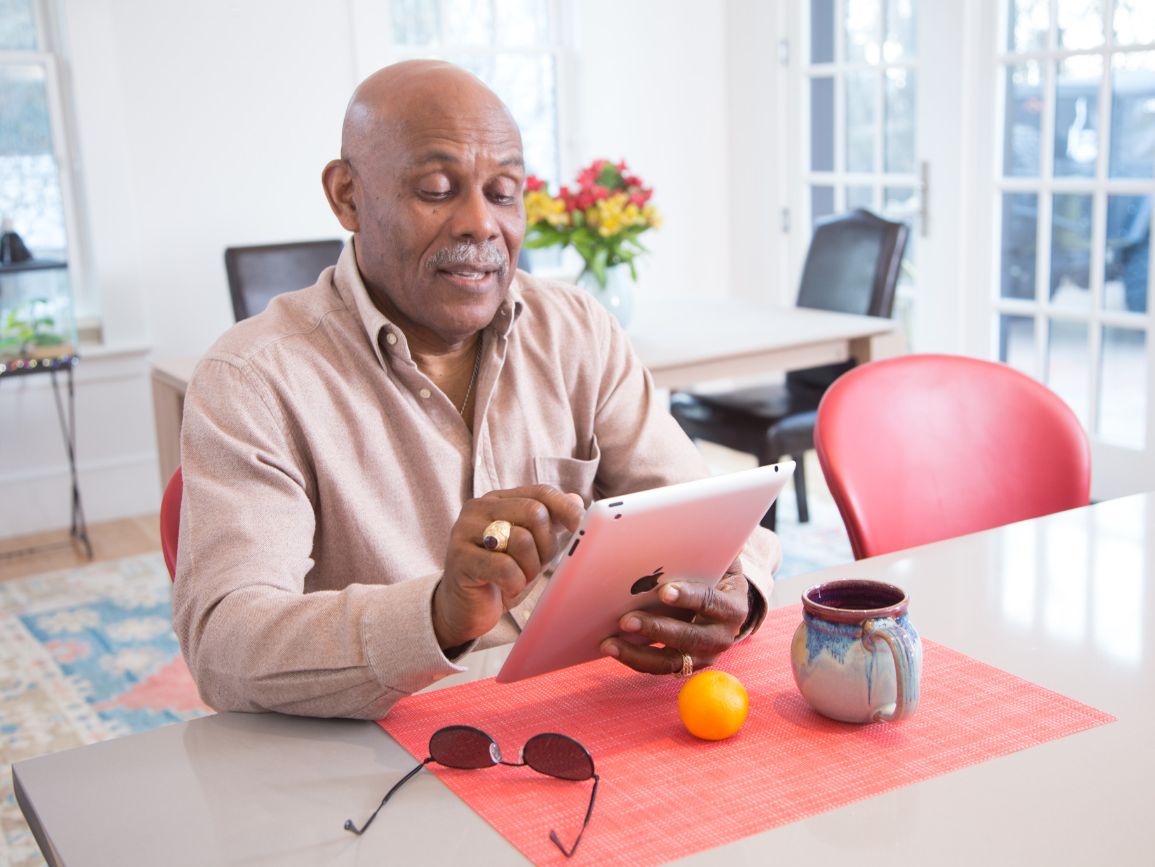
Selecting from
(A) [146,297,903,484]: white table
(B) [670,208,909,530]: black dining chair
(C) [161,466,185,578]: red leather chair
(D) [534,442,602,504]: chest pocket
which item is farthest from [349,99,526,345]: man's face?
(B) [670,208,909,530]: black dining chair

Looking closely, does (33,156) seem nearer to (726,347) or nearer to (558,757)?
(726,347)

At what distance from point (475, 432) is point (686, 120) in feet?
13.5

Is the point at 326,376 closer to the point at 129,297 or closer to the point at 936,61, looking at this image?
the point at 129,297

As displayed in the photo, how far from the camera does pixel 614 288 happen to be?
3.50m

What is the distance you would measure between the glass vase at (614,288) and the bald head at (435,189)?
1.89 metres

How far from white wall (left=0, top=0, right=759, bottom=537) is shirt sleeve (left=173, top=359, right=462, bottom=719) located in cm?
272

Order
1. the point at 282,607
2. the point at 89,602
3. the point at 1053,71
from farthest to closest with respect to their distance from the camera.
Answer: the point at 1053,71 < the point at 89,602 < the point at 282,607

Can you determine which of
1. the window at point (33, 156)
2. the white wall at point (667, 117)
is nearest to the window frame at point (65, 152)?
the window at point (33, 156)

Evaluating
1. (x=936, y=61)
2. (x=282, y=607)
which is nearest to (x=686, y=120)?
(x=936, y=61)

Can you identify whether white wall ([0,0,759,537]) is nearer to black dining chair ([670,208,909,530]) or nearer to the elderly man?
black dining chair ([670,208,909,530])

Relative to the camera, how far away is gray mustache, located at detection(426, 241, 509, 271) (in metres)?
1.54

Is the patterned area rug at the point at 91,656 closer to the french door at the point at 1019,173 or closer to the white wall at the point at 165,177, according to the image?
the white wall at the point at 165,177

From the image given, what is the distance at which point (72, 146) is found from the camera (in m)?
4.29

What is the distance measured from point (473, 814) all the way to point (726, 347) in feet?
7.99
